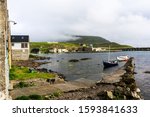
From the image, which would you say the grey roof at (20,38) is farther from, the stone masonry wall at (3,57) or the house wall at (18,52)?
the stone masonry wall at (3,57)

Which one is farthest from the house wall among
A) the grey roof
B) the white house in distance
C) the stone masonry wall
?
the stone masonry wall

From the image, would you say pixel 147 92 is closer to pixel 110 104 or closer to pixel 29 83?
pixel 29 83

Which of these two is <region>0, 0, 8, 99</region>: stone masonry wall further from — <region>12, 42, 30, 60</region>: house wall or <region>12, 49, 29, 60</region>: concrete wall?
<region>12, 49, 29, 60</region>: concrete wall

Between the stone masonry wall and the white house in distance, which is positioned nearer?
the stone masonry wall

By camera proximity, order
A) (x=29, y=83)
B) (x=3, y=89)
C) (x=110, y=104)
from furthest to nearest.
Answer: (x=29, y=83), (x=3, y=89), (x=110, y=104)

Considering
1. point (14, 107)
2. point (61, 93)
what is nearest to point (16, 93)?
point (61, 93)

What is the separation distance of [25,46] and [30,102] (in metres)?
80.9

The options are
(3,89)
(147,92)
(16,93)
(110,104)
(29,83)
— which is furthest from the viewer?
(147,92)

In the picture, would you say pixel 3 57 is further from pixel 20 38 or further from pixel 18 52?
pixel 18 52

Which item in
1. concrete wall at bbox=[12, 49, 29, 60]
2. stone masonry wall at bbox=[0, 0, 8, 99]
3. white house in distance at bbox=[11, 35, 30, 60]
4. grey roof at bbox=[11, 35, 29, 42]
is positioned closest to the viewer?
stone masonry wall at bbox=[0, 0, 8, 99]

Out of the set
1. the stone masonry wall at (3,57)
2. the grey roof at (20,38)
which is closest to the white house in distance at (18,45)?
the grey roof at (20,38)

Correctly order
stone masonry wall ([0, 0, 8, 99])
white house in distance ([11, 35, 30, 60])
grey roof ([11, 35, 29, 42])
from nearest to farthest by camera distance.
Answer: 1. stone masonry wall ([0, 0, 8, 99])
2. white house in distance ([11, 35, 30, 60])
3. grey roof ([11, 35, 29, 42])

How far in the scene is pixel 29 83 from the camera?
3906 cm

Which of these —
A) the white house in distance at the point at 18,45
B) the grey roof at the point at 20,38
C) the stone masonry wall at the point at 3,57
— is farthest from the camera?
the grey roof at the point at 20,38
